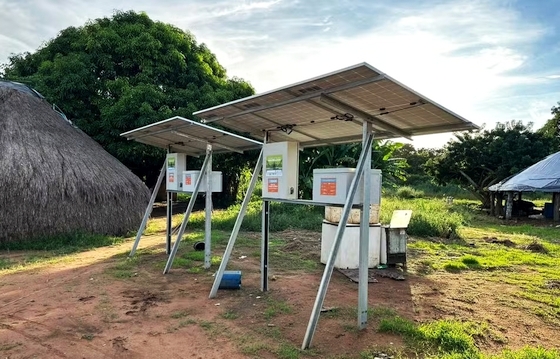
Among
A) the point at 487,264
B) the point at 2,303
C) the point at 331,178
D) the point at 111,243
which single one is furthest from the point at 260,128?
the point at 111,243

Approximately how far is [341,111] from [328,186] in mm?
812

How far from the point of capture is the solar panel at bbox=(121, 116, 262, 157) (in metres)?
6.21

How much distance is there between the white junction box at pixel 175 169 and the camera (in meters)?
7.62

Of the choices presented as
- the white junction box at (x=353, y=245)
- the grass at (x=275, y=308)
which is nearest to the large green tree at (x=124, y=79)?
the white junction box at (x=353, y=245)

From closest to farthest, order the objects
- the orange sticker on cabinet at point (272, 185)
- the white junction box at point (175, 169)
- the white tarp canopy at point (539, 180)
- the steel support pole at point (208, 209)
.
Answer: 1. the orange sticker on cabinet at point (272, 185)
2. the steel support pole at point (208, 209)
3. the white junction box at point (175, 169)
4. the white tarp canopy at point (539, 180)

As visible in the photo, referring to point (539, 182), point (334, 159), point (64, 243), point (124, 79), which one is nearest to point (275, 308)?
point (64, 243)

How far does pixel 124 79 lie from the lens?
45.7 ft

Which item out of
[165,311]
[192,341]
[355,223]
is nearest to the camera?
[192,341]

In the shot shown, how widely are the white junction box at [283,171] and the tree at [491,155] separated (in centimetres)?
1955

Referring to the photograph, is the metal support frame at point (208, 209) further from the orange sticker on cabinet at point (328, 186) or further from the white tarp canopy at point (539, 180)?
the white tarp canopy at point (539, 180)

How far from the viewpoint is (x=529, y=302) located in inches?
201

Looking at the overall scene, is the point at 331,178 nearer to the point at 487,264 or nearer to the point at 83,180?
the point at 487,264

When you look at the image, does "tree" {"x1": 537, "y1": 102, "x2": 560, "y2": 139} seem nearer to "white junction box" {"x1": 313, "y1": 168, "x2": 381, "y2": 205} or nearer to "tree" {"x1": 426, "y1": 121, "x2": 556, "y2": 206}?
"tree" {"x1": 426, "y1": 121, "x2": 556, "y2": 206}

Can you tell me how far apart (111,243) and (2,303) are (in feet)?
15.7
